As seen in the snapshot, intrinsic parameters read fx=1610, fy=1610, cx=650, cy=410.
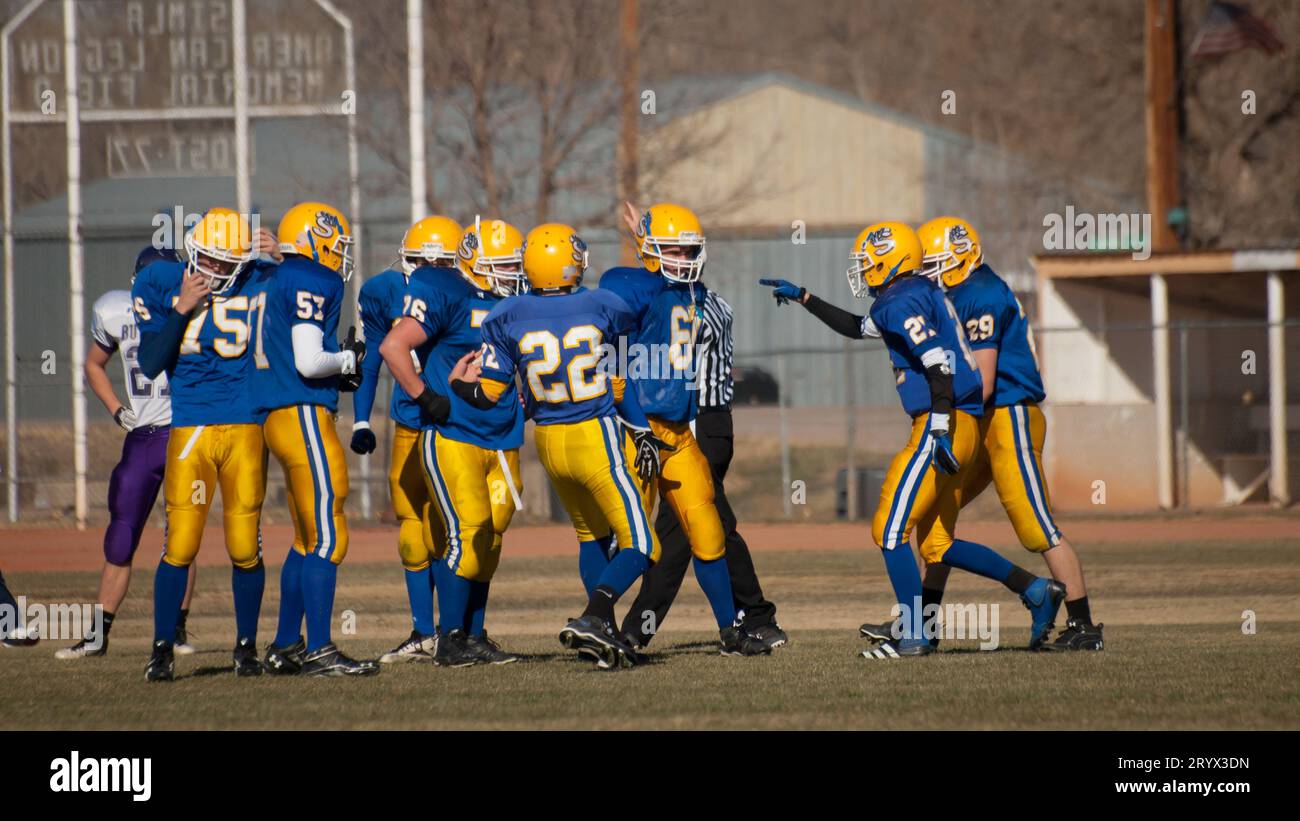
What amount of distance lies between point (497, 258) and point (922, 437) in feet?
7.82

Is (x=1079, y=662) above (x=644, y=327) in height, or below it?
below

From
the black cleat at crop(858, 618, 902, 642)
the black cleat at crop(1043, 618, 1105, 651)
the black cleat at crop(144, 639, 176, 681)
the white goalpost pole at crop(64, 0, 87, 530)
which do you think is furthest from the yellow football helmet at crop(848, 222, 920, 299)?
the white goalpost pole at crop(64, 0, 87, 530)

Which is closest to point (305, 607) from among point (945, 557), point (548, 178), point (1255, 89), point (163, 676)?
point (163, 676)

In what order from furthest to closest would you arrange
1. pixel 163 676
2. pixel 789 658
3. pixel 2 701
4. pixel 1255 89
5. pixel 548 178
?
pixel 1255 89
pixel 548 178
pixel 789 658
pixel 163 676
pixel 2 701

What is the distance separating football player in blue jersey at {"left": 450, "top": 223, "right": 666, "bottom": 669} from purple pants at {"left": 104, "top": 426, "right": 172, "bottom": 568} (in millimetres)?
2295

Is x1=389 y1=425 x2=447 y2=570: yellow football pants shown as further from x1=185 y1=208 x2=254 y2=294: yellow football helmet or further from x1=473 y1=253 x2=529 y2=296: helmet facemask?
x1=185 y1=208 x2=254 y2=294: yellow football helmet

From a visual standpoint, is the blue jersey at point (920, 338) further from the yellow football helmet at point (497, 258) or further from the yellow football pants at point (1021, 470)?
the yellow football helmet at point (497, 258)

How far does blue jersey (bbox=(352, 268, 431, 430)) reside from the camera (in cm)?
861

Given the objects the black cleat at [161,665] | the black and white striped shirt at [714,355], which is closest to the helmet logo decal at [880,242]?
the black and white striped shirt at [714,355]

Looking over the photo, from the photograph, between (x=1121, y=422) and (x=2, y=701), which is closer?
(x=2, y=701)

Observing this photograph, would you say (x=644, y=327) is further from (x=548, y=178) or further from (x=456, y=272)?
A: (x=548, y=178)

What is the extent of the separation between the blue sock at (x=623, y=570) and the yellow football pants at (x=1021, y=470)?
6.80 feet

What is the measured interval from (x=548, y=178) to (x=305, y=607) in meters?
17.8

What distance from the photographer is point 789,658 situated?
822 cm
